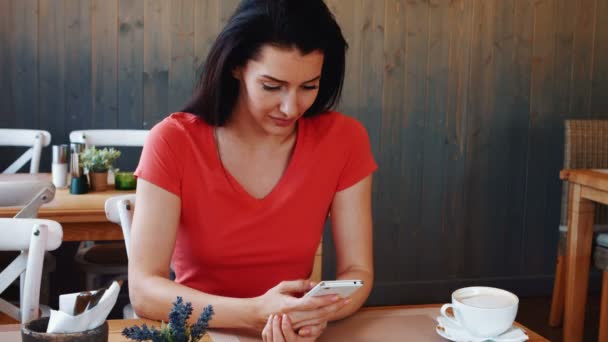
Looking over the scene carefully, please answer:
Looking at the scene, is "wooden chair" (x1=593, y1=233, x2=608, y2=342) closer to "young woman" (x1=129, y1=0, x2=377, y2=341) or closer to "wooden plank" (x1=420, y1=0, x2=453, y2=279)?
"wooden plank" (x1=420, y1=0, x2=453, y2=279)

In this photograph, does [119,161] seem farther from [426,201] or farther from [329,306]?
[329,306]

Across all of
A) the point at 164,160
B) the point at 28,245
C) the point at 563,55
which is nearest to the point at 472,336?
the point at 164,160

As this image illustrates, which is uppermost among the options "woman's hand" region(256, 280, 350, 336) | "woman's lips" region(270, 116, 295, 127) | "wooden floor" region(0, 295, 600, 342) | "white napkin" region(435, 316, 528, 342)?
"woman's lips" region(270, 116, 295, 127)

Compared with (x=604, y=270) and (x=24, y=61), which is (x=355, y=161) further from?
(x=24, y=61)

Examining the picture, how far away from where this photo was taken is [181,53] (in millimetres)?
3363

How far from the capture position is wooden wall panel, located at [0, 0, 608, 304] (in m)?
3.31

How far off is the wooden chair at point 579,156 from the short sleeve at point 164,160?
241 cm

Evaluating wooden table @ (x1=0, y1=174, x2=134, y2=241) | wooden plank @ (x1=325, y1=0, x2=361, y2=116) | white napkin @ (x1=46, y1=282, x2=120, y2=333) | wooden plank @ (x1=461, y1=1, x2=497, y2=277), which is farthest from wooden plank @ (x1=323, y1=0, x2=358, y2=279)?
white napkin @ (x1=46, y1=282, x2=120, y2=333)

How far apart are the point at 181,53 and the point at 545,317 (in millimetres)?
2243

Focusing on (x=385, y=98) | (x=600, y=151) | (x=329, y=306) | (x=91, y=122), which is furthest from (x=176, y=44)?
(x=329, y=306)

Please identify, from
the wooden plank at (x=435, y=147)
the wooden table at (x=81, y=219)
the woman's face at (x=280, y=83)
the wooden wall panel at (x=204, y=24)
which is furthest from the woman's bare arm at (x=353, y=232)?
the wooden plank at (x=435, y=147)

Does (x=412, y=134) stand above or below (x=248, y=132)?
below

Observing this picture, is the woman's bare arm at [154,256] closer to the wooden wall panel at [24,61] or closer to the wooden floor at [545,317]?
the wooden wall panel at [24,61]

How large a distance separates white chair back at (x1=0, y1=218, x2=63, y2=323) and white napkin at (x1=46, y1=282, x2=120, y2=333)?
76cm
